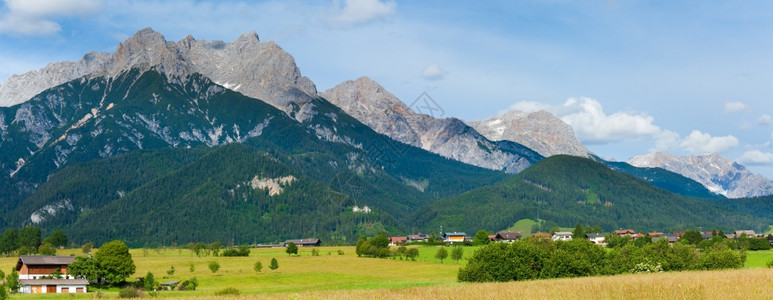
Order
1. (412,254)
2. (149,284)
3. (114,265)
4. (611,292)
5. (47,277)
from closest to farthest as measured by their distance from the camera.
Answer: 1. (611,292)
2. (149,284)
3. (114,265)
4. (47,277)
5. (412,254)

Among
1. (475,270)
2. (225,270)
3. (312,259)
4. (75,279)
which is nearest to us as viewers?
(475,270)

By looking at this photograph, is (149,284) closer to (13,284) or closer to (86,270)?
(86,270)

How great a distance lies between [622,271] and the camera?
11856cm

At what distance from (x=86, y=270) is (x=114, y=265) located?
463cm

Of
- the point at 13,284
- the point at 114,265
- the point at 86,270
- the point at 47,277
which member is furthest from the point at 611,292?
the point at 47,277

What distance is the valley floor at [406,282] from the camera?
55281 mm

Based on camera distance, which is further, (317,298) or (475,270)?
(475,270)

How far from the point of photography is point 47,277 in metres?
135

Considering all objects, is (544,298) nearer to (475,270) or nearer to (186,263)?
(475,270)

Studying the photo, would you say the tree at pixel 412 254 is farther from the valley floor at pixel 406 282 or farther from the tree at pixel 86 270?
the tree at pixel 86 270

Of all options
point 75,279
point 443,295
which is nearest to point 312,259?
point 75,279

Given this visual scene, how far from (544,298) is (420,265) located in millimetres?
114971

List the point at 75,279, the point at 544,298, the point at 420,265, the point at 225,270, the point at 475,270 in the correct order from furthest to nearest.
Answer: the point at 420,265, the point at 225,270, the point at 75,279, the point at 475,270, the point at 544,298

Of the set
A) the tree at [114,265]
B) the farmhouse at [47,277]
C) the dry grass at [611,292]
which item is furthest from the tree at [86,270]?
the dry grass at [611,292]
